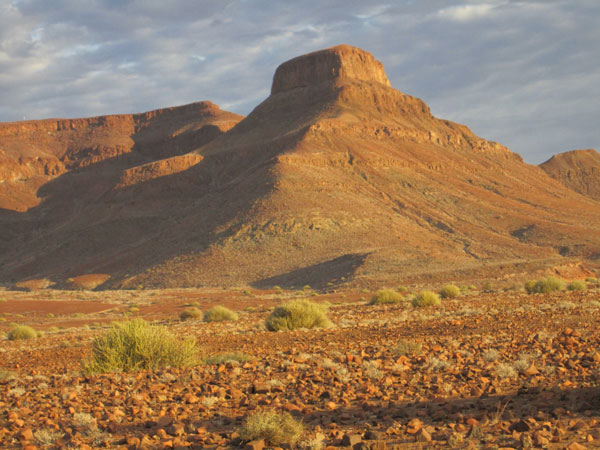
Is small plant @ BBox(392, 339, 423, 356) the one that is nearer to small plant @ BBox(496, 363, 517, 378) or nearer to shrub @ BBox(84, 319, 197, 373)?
small plant @ BBox(496, 363, 517, 378)

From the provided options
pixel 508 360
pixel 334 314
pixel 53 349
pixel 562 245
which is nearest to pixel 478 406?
pixel 508 360

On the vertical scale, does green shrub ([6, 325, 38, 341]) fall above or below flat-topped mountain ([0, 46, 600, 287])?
below

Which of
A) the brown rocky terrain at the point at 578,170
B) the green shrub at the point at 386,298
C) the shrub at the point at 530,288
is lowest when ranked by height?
the shrub at the point at 530,288

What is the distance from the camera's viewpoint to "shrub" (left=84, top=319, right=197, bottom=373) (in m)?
11.3

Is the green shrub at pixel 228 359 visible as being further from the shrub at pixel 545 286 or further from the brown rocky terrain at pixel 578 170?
the brown rocky terrain at pixel 578 170

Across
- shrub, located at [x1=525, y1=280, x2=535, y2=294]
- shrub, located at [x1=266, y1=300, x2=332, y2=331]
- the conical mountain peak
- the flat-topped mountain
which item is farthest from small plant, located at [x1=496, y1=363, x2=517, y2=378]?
the conical mountain peak

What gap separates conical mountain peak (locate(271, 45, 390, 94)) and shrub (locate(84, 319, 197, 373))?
353ft

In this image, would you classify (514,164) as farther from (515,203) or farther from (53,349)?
(53,349)

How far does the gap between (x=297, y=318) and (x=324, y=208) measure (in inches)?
2247

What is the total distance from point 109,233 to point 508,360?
9301 centimetres

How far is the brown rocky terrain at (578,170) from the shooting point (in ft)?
→ 474

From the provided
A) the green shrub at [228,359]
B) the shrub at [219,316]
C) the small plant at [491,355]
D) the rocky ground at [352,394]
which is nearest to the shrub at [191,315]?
the shrub at [219,316]

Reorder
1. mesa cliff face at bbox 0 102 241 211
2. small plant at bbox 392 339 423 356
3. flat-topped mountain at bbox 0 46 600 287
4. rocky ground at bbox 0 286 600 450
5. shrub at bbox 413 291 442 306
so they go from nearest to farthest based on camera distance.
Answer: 1. rocky ground at bbox 0 286 600 450
2. small plant at bbox 392 339 423 356
3. shrub at bbox 413 291 442 306
4. flat-topped mountain at bbox 0 46 600 287
5. mesa cliff face at bbox 0 102 241 211

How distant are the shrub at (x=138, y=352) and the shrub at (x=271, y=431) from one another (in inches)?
213
